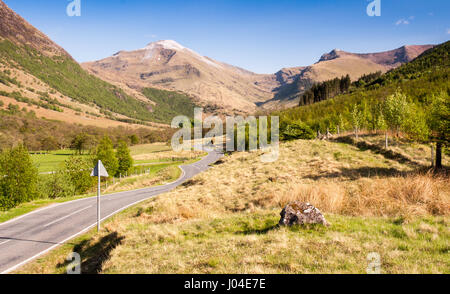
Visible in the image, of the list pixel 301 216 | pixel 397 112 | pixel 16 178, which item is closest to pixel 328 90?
pixel 397 112

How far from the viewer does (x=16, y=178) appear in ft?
117

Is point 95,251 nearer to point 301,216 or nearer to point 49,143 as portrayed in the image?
point 301,216

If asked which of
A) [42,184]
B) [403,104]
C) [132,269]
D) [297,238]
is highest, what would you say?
[403,104]

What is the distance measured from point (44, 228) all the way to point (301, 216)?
21.2 m

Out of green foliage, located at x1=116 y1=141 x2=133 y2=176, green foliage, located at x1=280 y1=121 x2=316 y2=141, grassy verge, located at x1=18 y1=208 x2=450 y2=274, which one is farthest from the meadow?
green foliage, located at x1=280 y1=121 x2=316 y2=141

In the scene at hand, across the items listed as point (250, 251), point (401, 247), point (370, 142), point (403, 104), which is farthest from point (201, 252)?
point (403, 104)

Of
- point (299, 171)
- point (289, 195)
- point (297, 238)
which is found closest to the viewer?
point (297, 238)

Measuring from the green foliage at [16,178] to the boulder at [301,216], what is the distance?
42.0 meters

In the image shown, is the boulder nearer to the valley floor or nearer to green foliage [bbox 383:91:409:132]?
the valley floor

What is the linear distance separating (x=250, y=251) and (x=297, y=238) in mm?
1832

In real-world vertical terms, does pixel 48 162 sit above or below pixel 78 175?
below

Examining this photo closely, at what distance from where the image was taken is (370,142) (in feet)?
134
